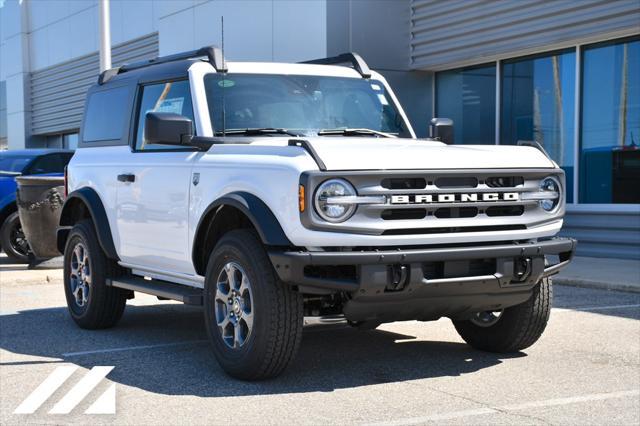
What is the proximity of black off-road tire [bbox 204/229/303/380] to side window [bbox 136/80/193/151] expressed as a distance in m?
1.50

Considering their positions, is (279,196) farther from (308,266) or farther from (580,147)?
(580,147)

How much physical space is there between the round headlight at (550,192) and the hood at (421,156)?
11 cm

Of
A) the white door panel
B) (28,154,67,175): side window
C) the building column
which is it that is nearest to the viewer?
the white door panel

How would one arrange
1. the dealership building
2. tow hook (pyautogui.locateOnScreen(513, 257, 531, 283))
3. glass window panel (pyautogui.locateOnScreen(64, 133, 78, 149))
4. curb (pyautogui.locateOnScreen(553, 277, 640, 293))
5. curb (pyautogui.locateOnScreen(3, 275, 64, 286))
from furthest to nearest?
glass window panel (pyautogui.locateOnScreen(64, 133, 78, 149)) → the dealership building → curb (pyautogui.locateOnScreen(3, 275, 64, 286)) → curb (pyautogui.locateOnScreen(553, 277, 640, 293)) → tow hook (pyautogui.locateOnScreen(513, 257, 531, 283))

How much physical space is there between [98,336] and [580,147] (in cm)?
942

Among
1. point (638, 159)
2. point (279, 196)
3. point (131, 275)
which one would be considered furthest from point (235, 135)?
point (638, 159)

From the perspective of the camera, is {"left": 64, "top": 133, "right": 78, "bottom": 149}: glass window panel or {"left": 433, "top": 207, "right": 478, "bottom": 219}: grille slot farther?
{"left": 64, "top": 133, "right": 78, "bottom": 149}: glass window panel

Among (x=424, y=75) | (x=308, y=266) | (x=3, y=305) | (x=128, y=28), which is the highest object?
(x=128, y=28)

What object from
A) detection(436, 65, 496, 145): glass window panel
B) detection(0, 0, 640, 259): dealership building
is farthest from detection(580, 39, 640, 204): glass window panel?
detection(436, 65, 496, 145): glass window panel

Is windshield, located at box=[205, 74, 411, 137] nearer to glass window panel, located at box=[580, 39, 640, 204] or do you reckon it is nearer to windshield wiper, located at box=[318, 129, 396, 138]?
windshield wiper, located at box=[318, 129, 396, 138]

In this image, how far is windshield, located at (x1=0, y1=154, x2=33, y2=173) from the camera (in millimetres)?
14953

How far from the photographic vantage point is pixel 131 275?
8023 millimetres

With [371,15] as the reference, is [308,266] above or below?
below

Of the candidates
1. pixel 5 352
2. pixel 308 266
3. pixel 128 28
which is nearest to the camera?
pixel 308 266
